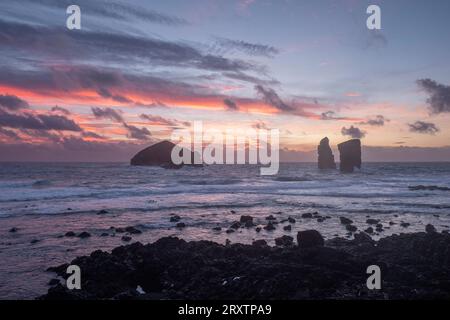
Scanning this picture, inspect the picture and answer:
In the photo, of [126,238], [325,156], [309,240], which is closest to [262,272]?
[309,240]

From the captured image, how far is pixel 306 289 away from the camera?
1055 centimetres

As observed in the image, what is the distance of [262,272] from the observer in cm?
1162

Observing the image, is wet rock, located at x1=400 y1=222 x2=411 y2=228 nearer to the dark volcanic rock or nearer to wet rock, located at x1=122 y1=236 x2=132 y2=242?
the dark volcanic rock

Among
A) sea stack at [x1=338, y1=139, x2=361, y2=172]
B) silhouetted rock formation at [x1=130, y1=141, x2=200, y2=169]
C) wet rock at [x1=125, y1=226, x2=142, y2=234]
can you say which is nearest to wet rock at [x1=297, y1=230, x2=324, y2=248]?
wet rock at [x1=125, y1=226, x2=142, y2=234]

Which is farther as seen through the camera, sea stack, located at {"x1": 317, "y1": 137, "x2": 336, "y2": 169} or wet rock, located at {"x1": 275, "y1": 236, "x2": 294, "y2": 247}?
sea stack, located at {"x1": 317, "y1": 137, "x2": 336, "y2": 169}

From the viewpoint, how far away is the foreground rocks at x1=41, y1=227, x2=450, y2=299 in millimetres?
10500

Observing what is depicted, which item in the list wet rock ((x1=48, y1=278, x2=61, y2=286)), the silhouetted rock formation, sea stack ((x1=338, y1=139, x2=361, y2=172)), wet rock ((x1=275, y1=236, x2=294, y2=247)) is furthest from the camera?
the silhouetted rock formation

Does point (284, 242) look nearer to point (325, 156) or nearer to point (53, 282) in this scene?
point (53, 282)

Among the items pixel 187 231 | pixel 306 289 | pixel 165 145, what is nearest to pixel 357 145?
pixel 165 145

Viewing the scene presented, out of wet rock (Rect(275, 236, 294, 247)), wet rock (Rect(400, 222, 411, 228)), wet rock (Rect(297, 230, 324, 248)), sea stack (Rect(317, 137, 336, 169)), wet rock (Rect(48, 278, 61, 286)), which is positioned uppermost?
sea stack (Rect(317, 137, 336, 169))

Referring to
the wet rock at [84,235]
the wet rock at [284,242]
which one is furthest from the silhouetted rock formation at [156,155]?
the wet rock at [284,242]

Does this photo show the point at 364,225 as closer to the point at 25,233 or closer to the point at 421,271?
the point at 421,271

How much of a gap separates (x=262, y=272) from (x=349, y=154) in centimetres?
9699

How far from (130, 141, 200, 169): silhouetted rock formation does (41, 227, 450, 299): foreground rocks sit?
12180 cm
